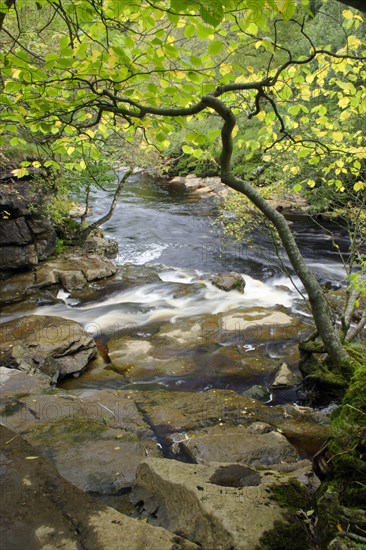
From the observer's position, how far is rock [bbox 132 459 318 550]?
2.10 metres

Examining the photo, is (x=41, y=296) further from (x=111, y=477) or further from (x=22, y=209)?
(x=111, y=477)

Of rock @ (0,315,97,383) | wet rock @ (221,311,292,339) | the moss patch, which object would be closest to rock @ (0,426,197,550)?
the moss patch

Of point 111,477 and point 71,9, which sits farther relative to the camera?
point 111,477

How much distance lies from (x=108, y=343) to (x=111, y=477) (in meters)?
5.48

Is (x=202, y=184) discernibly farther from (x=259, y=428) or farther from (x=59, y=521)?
(x=59, y=521)

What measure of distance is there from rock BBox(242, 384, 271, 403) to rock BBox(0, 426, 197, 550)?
447 cm

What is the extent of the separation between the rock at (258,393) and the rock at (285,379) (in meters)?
0.31

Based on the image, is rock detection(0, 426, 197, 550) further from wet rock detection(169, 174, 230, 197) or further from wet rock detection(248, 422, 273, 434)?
wet rock detection(169, 174, 230, 197)

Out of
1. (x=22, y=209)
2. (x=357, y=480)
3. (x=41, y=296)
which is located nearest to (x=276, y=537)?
(x=357, y=480)

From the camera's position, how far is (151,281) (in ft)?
40.0

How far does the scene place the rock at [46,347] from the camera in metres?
6.91

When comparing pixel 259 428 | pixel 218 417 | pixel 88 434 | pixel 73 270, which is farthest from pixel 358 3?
pixel 73 270

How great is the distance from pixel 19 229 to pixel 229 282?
650 centimetres

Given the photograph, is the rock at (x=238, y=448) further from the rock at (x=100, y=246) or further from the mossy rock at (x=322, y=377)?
the rock at (x=100, y=246)
